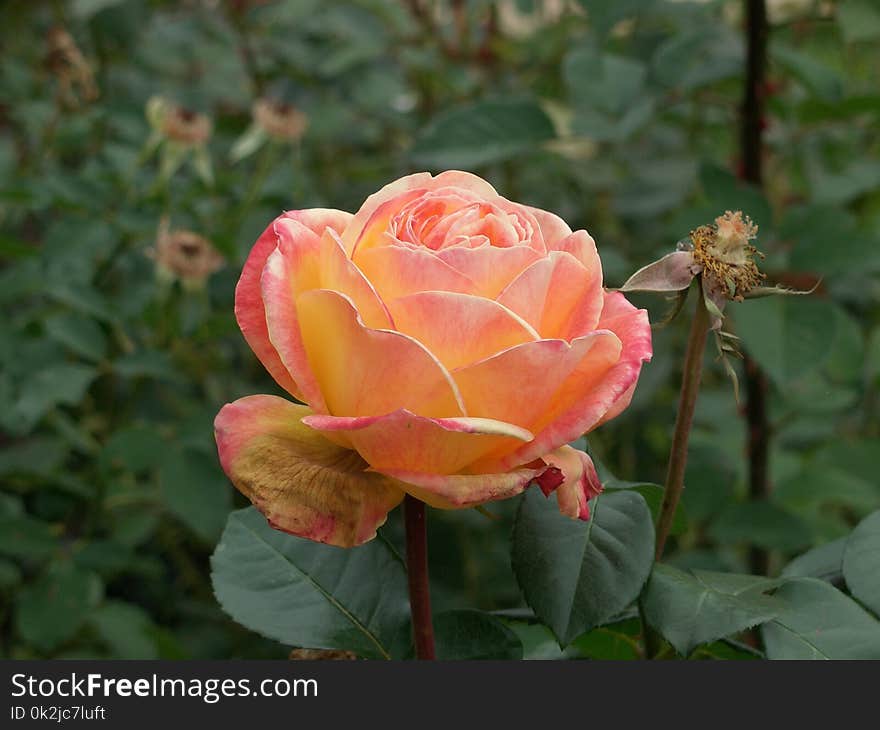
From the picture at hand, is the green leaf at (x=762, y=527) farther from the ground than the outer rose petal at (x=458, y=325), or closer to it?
closer to it

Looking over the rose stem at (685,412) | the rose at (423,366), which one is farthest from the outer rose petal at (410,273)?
the rose stem at (685,412)

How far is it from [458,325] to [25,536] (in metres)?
0.79

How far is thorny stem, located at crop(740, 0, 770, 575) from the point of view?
102 centimetres

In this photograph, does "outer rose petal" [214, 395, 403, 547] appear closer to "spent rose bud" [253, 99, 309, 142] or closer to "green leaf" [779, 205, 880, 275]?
"green leaf" [779, 205, 880, 275]

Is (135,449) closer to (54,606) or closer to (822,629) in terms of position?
(54,606)

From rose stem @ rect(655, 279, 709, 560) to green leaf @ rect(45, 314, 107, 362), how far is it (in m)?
0.66

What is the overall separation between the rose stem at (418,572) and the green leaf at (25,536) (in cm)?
69

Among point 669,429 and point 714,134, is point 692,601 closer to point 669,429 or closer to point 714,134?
point 669,429

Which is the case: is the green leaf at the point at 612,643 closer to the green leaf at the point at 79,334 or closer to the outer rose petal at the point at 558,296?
the outer rose petal at the point at 558,296

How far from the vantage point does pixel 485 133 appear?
1107mm

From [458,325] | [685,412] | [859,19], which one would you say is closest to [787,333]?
[859,19]

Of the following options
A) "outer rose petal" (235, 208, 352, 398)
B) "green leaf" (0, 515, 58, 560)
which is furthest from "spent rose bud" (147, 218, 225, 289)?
"outer rose petal" (235, 208, 352, 398)

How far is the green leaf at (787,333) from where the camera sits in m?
0.94

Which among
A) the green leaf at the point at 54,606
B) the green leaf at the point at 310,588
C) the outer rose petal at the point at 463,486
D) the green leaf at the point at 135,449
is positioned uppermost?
the outer rose petal at the point at 463,486
